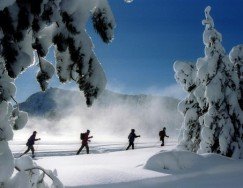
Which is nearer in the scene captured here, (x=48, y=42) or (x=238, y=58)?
(x=48, y=42)

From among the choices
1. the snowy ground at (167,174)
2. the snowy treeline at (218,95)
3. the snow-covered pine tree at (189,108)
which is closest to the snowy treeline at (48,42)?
the snowy ground at (167,174)

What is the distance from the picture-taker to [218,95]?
17297 millimetres

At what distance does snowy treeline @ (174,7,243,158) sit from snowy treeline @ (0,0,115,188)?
1456 centimetres

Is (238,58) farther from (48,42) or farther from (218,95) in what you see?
(48,42)

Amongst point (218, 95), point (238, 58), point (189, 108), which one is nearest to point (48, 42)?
point (218, 95)

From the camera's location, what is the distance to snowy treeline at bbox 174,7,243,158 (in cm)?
1736

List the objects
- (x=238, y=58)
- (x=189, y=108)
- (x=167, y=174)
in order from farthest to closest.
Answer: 1. (x=189, y=108)
2. (x=238, y=58)
3. (x=167, y=174)

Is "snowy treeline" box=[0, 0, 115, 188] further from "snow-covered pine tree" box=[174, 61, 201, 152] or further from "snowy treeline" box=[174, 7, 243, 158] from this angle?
"snow-covered pine tree" box=[174, 61, 201, 152]

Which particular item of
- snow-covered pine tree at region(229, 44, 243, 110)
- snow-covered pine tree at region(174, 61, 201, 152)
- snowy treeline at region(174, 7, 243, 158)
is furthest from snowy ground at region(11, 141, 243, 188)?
snow-covered pine tree at region(229, 44, 243, 110)

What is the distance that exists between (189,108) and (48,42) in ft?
55.4

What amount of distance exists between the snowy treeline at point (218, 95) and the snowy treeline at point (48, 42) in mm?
14557

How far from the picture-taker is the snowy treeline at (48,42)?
9.78 ft

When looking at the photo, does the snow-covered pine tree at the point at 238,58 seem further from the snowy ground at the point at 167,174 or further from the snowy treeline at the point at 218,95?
the snowy ground at the point at 167,174

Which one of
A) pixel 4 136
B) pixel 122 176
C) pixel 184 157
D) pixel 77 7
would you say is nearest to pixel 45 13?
pixel 77 7
